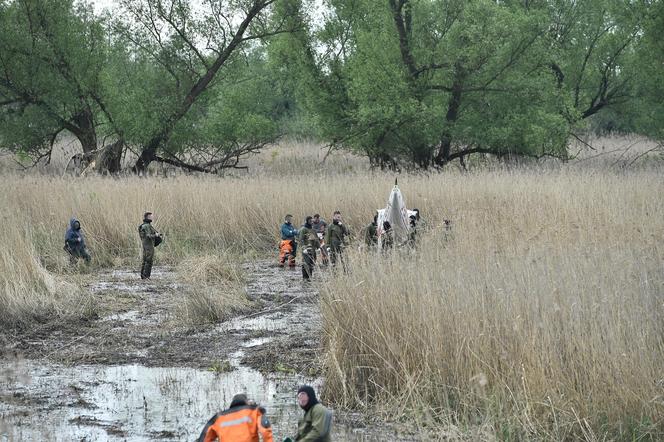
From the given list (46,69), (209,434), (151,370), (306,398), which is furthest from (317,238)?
(46,69)

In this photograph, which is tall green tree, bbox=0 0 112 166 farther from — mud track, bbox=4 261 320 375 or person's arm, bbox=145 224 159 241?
mud track, bbox=4 261 320 375

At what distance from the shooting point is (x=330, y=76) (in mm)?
33312

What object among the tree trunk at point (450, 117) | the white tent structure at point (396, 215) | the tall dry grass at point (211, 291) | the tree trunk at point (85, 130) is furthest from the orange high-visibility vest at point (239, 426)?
the tree trunk at point (85, 130)

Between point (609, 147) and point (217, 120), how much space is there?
17405 mm

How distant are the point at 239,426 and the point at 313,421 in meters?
0.68

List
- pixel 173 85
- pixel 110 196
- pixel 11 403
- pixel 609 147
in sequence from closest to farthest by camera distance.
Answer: pixel 11 403 → pixel 110 196 → pixel 173 85 → pixel 609 147

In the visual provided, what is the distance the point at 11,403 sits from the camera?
29.8 ft

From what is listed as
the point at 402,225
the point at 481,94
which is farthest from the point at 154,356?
the point at 481,94

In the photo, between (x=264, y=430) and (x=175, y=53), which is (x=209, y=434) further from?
(x=175, y=53)

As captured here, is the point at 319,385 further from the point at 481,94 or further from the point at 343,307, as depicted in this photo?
the point at 481,94

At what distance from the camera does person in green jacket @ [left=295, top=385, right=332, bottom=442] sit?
6.64 metres

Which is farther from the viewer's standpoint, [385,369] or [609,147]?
[609,147]

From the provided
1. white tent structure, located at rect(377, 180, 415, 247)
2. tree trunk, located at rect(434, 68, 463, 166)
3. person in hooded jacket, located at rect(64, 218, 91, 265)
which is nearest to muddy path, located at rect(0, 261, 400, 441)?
white tent structure, located at rect(377, 180, 415, 247)

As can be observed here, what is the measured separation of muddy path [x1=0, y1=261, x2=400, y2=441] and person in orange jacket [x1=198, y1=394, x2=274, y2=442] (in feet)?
6.49
